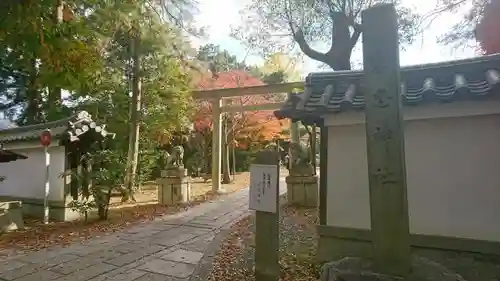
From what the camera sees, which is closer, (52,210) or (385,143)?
(385,143)

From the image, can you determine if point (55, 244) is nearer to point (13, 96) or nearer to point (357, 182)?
point (357, 182)

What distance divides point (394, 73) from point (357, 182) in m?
2.41

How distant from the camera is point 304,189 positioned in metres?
10.2

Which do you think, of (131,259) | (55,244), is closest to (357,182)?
(131,259)

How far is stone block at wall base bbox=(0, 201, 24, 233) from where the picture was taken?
26.3ft

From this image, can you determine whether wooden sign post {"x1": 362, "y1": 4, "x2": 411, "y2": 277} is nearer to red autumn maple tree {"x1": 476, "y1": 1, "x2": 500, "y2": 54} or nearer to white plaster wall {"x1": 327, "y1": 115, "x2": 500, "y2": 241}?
white plaster wall {"x1": 327, "y1": 115, "x2": 500, "y2": 241}

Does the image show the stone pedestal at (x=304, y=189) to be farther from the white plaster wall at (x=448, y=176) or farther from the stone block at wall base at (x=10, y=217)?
the stone block at wall base at (x=10, y=217)

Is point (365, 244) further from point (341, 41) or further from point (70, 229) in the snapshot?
point (341, 41)

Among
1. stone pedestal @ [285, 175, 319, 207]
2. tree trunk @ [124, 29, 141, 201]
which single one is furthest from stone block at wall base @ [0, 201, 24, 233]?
stone pedestal @ [285, 175, 319, 207]

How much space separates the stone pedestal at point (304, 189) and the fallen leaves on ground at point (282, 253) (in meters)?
2.03

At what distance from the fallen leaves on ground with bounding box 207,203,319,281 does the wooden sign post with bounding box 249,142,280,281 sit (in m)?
1.09

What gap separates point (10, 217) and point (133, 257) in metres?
4.87

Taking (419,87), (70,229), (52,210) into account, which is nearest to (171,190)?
(52,210)

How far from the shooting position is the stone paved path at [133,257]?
473 cm
